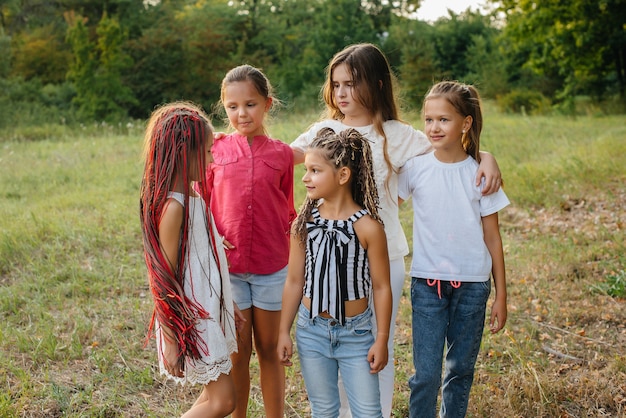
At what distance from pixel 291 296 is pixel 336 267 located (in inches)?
8.8

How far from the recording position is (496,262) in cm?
262

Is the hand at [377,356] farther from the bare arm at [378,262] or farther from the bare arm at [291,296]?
the bare arm at [291,296]

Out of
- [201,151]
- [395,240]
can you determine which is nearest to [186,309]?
[201,151]

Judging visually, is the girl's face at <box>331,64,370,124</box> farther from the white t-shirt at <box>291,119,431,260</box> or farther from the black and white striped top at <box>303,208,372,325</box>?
the black and white striped top at <box>303,208,372,325</box>

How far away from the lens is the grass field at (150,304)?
3.31m

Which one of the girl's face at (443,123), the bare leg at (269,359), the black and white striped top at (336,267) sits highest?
the girl's face at (443,123)

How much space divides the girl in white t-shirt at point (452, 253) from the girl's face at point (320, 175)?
0.49 m

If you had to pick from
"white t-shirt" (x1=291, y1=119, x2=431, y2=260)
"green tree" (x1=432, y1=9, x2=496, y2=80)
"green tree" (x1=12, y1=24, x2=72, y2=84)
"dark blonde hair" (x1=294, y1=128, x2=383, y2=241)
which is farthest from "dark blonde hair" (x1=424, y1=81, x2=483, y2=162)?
"green tree" (x1=432, y1=9, x2=496, y2=80)

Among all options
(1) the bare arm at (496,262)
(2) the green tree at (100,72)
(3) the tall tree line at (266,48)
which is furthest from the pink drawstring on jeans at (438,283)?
(2) the green tree at (100,72)

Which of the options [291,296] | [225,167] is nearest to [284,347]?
[291,296]

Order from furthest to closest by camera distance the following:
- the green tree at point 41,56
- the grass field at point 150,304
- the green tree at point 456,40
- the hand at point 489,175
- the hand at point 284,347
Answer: the green tree at point 456,40 < the green tree at point 41,56 < the grass field at point 150,304 < the hand at point 489,175 < the hand at point 284,347

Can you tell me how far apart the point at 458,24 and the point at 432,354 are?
2743cm

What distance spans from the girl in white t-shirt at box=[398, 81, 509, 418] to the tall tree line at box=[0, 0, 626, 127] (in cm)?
1446

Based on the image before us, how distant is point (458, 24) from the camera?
2791cm
